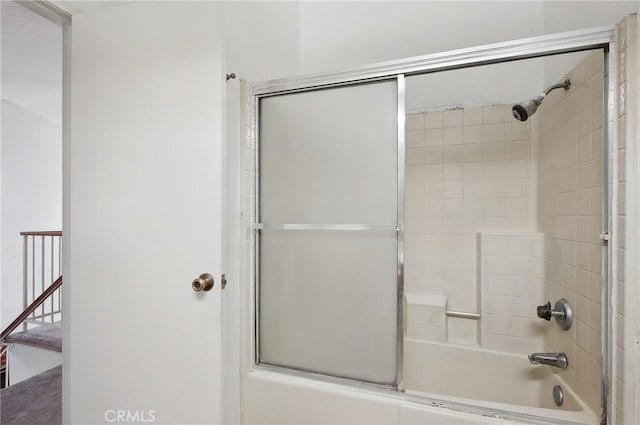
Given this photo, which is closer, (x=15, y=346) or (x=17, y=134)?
(x=15, y=346)

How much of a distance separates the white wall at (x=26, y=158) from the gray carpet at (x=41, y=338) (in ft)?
2.56

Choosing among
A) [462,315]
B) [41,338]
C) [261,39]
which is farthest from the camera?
[41,338]

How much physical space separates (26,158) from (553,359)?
4.75m

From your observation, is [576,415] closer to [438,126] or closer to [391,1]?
[438,126]

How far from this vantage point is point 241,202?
1282 mm

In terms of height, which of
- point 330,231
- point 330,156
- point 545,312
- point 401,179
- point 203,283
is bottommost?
point 545,312

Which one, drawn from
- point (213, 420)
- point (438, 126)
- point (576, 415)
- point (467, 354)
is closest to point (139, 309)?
point (213, 420)

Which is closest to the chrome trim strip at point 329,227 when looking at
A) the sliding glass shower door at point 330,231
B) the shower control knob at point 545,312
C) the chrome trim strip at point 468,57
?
the sliding glass shower door at point 330,231

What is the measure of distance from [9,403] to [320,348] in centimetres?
192

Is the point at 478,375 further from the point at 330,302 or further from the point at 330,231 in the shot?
the point at 330,231

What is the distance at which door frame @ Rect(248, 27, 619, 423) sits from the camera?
3.00 feet

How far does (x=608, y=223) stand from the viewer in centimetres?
92

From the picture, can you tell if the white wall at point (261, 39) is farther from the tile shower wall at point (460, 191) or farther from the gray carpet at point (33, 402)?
the gray carpet at point (33, 402)

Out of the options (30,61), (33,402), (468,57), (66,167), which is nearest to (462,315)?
(468,57)
